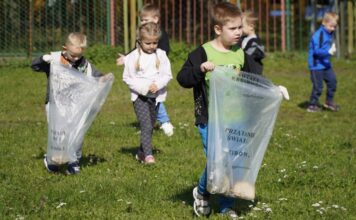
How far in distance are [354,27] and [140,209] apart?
14373 millimetres

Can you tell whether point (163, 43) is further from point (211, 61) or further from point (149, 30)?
point (211, 61)

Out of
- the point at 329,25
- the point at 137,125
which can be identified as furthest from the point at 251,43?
the point at 329,25

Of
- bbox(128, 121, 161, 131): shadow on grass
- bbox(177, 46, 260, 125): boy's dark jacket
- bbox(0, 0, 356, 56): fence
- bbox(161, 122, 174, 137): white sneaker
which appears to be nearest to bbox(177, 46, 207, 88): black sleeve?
bbox(177, 46, 260, 125): boy's dark jacket

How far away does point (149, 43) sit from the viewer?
7.75 metres

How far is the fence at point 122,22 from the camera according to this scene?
17.0 metres

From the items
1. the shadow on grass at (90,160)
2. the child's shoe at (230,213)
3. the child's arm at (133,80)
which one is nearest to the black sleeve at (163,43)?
the child's arm at (133,80)

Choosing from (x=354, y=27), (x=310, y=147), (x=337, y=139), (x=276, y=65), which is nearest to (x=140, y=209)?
(x=310, y=147)

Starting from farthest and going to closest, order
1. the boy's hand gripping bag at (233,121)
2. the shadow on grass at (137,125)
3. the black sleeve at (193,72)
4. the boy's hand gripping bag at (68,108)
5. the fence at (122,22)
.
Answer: the fence at (122,22) → the shadow on grass at (137,125) → the boy's hand gripping bag at (68,108) → the black sleeve at (193,72) → the boy's hand gripping bag at (233,121)

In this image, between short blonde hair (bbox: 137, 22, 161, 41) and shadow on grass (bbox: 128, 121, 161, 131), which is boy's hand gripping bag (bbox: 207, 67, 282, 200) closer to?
short blonde hair (bbox: 137, 22, 161, 41)

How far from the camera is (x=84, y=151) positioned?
8477mm

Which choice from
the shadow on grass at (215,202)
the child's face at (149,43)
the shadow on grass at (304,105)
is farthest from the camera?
the shadow on grass at (304,105)

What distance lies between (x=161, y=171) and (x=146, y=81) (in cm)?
106

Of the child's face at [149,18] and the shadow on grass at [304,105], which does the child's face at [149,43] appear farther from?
the shadow on grass at [304,105]

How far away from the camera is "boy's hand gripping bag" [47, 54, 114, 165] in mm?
7016
